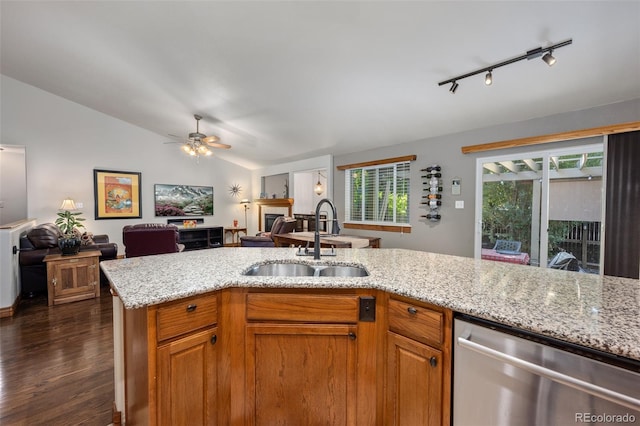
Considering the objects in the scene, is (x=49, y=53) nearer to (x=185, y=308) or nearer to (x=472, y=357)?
(x=185, y=308)

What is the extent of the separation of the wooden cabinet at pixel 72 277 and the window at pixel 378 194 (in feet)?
14.5

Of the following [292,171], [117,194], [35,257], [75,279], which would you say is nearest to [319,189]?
[292,171]

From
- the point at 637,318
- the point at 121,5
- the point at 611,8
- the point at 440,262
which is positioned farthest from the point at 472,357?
the point at 121,5

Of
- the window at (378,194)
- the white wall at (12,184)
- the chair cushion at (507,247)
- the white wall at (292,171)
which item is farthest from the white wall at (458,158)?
the white wall at (12,184)

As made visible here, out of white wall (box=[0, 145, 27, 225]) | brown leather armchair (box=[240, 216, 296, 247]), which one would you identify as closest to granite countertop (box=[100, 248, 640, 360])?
brown leather armchair (box=[240, 216, 296, 247])

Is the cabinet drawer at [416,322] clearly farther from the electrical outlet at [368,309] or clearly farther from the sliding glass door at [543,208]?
the sliding glass door at [543,208]

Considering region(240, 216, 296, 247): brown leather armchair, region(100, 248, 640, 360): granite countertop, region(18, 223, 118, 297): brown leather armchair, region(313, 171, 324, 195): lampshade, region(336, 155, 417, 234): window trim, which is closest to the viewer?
region(100, 248, 640, 360): granite countertop

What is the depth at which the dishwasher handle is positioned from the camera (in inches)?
30.3

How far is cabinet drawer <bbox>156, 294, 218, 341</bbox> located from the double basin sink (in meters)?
0.40

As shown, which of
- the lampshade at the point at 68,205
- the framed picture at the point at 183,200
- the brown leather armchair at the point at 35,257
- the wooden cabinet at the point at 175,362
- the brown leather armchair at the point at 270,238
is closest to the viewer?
the wooden cabinet at the point at 175,362

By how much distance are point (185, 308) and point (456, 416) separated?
1.22 meters

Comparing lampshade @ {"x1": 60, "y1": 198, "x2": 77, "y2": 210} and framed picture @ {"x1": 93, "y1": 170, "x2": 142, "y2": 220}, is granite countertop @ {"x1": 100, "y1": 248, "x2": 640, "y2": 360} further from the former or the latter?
framed picture @ {"x1": 93, "y1": 170, "x2": 142, "y2": 220}

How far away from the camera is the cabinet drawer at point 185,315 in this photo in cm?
113

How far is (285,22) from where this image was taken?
2461 mm
